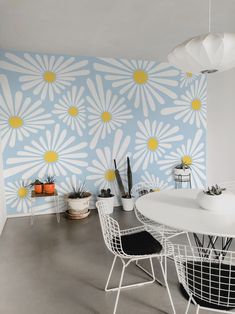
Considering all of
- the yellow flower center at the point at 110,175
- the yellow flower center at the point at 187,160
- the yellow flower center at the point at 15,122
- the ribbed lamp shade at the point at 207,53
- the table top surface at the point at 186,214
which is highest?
the ribbed lamp shade at the point at 207,53

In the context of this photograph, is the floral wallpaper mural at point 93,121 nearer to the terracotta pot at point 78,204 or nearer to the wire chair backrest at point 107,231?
the terracotta pot at point 78,204

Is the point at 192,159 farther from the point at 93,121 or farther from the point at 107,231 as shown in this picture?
the point at 107,231

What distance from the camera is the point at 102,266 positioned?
266 centimetres

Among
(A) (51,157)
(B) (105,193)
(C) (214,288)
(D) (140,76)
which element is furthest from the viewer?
(D) (140,76)

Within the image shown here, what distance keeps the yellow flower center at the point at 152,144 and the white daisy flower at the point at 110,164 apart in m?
0.38

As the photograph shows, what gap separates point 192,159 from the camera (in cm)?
507

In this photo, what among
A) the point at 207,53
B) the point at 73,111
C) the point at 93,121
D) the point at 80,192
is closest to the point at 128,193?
the point at 80,192

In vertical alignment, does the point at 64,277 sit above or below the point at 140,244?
below

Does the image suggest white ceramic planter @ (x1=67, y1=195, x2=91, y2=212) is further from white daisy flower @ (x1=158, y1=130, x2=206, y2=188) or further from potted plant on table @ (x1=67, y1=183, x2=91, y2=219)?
white daisy flower @ (x1=158, y1=130, x2=206, y2=188)

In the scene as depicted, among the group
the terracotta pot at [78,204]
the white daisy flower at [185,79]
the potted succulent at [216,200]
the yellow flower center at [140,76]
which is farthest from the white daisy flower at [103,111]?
the potted succulent at [216,200]

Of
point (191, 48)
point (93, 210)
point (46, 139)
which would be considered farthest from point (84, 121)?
point (191, 48)

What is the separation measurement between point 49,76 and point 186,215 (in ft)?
10.2

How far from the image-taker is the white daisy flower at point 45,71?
13.1 feet

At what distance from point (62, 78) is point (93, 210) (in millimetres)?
2083
